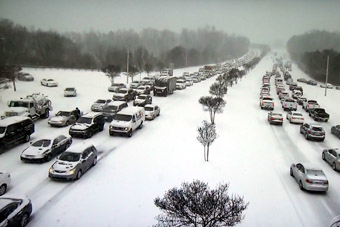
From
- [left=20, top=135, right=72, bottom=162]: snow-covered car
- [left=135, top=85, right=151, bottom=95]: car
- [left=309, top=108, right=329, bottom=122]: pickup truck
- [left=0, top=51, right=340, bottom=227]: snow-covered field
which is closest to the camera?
[left=0, top=51, right=340, bottom=227]: snow-covered field

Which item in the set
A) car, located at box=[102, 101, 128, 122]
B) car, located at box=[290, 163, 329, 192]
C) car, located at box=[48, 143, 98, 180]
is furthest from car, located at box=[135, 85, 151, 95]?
car, located at box=[290, 163, 329, 192]

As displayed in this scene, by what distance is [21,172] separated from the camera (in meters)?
18.0

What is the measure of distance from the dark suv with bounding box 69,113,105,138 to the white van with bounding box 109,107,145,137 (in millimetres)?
1382

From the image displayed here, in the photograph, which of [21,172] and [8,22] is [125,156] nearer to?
[21,172]

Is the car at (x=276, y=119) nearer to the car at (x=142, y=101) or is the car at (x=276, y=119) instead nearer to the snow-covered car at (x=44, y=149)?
the car at (x=142, y=101)

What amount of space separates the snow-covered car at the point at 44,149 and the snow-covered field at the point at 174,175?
50cm

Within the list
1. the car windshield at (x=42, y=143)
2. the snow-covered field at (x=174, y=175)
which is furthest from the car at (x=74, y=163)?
the car windshield at (x=42, y=143)

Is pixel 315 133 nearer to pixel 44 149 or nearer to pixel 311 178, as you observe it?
pixel 311 178

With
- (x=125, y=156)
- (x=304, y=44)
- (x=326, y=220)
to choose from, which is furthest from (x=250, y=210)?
(x=304, y=44)

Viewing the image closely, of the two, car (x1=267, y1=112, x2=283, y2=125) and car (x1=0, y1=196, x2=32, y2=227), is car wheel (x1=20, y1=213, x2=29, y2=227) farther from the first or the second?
car (x1=267, y1=112, x2=283, y2=125)

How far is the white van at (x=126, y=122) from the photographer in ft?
83.9

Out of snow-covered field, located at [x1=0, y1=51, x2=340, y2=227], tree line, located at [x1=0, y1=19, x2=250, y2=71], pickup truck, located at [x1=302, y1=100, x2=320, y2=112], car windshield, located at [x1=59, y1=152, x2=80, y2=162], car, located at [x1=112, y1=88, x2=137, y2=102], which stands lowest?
snow-covered field, located at [x1=0, y1=51, x2=340, y2=227]

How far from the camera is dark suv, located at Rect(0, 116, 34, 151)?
2108 centimetres

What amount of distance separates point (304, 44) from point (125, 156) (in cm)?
16068
